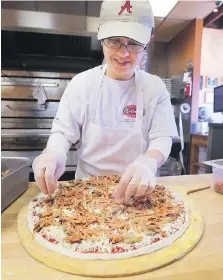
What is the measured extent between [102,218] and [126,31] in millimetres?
668

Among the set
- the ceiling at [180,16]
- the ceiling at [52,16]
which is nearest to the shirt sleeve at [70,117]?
the ceiling at [52,16]

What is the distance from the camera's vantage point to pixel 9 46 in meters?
2.20

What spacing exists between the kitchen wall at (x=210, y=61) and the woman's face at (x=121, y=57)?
89.5 inches

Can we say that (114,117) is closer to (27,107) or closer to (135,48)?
(135,48)

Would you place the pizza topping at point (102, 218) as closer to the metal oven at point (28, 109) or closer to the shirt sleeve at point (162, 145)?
the shirt sleeve at point (162, 145)

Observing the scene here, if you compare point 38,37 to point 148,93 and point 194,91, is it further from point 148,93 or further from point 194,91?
point 194,91

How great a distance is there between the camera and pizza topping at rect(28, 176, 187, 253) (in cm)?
59

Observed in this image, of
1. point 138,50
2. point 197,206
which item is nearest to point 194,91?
point 138,50

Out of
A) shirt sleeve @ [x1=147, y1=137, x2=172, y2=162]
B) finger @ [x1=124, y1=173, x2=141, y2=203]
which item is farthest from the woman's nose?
finger @ [x1=124, y1=173, x2=141, y2=203]

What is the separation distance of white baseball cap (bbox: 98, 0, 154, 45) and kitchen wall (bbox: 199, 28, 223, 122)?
7.65 ft

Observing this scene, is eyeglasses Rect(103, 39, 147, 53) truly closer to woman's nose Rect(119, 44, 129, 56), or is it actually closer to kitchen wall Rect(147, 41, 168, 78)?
woman's nose Rect(119, 44, 129, 56)

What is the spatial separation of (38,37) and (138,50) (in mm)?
1426

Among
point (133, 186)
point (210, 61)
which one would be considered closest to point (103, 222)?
point (133, 186)

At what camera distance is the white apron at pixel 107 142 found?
3.64 feet
